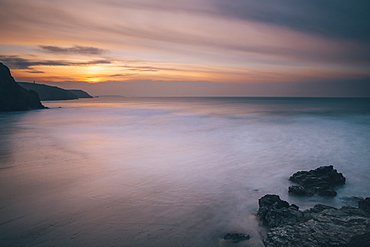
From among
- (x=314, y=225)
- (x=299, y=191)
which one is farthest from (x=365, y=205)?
(x=314, y=225)

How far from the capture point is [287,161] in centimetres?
1277

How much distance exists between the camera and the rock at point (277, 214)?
18.4 feet

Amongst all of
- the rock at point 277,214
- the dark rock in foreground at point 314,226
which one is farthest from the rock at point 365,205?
the rock at point 277,214

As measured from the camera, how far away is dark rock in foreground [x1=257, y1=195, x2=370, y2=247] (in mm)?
4621

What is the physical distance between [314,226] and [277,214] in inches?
33.7

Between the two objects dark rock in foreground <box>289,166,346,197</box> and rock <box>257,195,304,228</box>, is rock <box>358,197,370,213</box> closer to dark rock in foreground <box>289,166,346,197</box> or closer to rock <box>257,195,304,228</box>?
dark rock in foreground <box>289,166,346,197</box>

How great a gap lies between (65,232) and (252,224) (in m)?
4.70

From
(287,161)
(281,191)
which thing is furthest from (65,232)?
(287,161)

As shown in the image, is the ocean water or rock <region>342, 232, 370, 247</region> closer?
rock <region>342, 232, 370, 247</region>

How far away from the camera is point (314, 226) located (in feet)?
16.8

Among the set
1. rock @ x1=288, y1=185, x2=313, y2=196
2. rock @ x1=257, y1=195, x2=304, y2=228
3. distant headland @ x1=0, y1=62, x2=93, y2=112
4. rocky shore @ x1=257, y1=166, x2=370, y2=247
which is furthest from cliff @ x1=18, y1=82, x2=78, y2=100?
rocky shore @ x1=257, y1=166, x2=370, y2=247

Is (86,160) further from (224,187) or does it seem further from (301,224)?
(301,224)

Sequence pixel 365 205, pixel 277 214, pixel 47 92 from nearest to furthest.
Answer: pixel 277 214, pixel 365 205, pixel 47 92

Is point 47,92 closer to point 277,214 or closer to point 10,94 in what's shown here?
point 10,94
